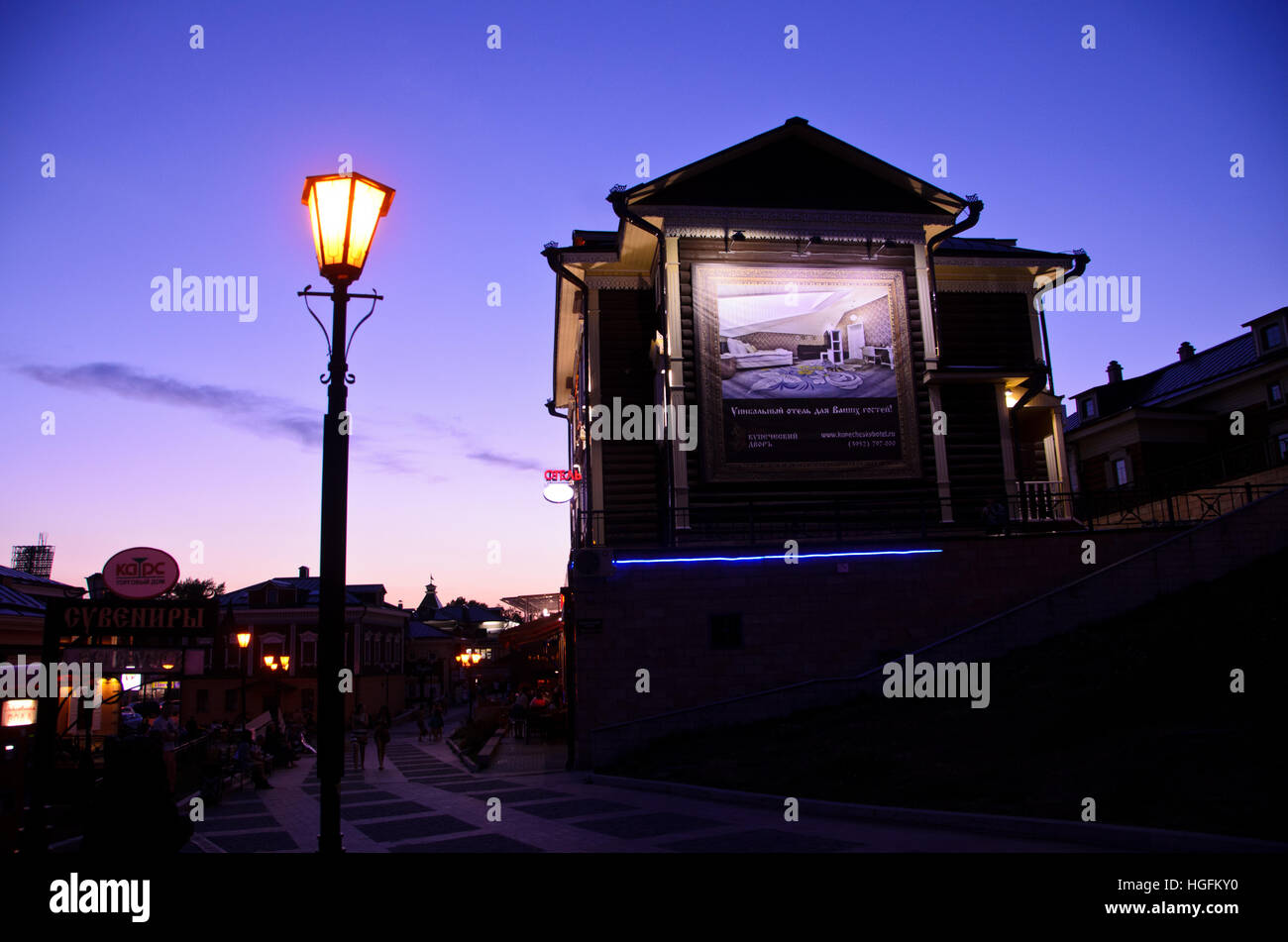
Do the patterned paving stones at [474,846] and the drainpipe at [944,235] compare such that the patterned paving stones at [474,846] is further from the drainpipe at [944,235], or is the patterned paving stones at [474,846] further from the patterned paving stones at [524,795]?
the drainpipe at [944,235]

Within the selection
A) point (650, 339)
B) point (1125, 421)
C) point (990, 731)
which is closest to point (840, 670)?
point (990, 731)

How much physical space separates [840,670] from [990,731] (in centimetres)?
518

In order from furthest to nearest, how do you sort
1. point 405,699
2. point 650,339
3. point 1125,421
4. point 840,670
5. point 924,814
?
point 405,699
point 1125,421
point 650,339
point 840,670
point 924,814

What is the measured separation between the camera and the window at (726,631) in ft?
60.6

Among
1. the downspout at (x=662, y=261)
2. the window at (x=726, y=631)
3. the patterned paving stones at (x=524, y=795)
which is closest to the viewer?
the patterned paving stones at (x=524, y=795)

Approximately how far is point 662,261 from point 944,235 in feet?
22.7

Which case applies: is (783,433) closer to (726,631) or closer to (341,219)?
(726,631)

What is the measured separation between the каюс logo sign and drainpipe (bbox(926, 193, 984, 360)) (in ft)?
55.8

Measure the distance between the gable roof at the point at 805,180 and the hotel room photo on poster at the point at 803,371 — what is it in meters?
1.74

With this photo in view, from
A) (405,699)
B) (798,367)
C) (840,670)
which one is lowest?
(405,699)

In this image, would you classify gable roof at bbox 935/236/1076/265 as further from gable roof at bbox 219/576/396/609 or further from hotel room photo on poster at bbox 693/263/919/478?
gable roof at bbox 219/576/396/609

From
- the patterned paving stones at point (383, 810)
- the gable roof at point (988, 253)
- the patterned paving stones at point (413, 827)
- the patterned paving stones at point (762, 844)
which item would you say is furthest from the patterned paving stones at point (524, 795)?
the gable roof at point (988, 253)
